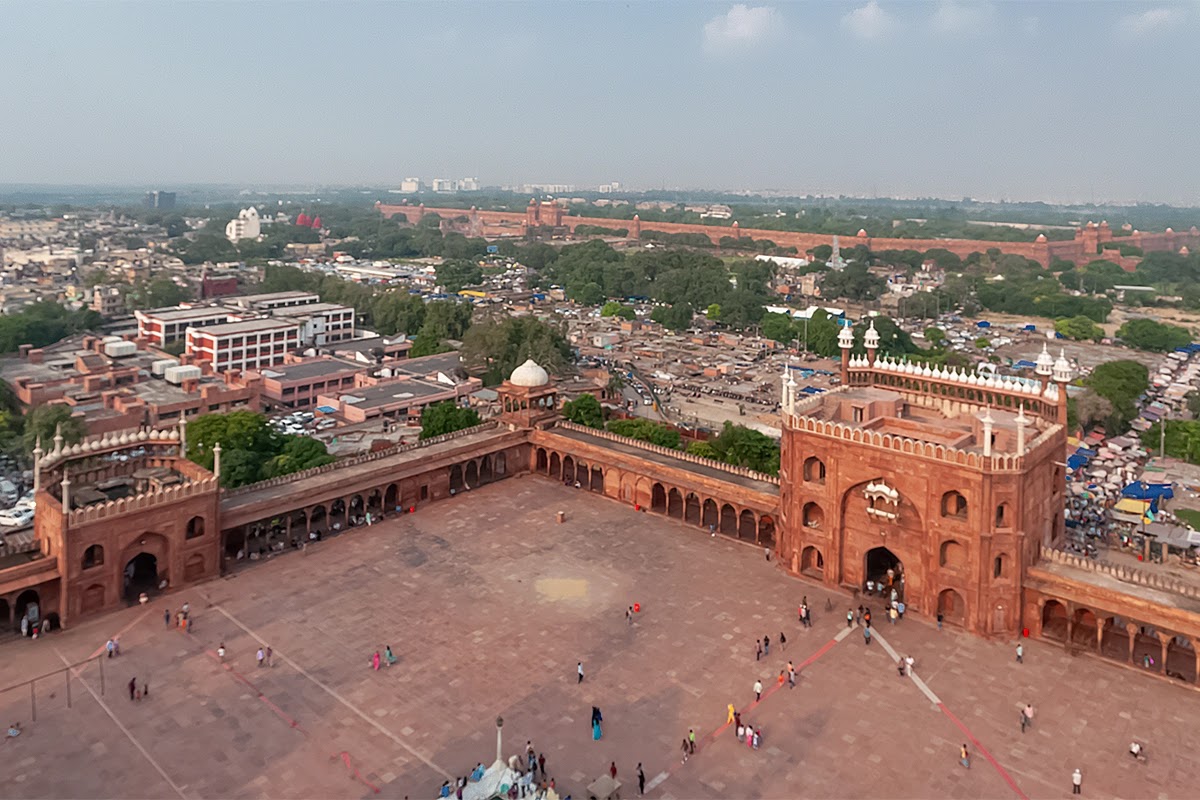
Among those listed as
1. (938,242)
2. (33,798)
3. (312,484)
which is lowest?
(33,798)

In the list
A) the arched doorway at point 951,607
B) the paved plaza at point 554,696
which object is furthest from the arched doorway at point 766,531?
the arched doorway at point 951,607

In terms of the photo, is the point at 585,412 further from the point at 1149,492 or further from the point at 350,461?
the point at 1149,492

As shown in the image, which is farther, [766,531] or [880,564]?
[766,531]

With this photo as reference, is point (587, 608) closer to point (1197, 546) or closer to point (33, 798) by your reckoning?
point (33, 798)

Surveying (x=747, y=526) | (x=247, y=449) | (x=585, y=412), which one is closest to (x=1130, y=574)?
(x=747, y=526)

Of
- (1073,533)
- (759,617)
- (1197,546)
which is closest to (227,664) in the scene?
(759,617)

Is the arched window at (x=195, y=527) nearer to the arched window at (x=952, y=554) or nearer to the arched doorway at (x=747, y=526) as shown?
the arched doorway at (x=747, y=526)

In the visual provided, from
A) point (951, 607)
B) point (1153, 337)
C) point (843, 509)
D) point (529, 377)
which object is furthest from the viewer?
point (1153, 337)
